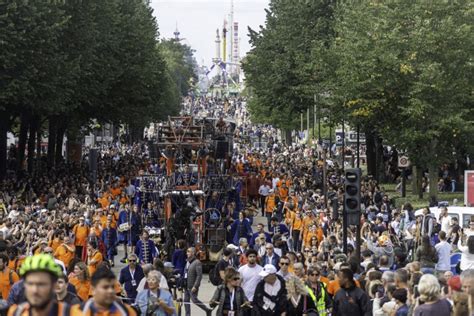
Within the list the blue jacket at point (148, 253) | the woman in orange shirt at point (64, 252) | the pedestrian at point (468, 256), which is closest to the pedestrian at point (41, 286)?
the pedestrian at point (468, 256)

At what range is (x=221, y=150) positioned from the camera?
37.2 m

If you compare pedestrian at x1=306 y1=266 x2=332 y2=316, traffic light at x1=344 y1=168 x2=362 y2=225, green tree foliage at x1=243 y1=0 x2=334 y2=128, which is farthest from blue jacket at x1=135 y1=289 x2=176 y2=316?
green tree foliage at x1=243 y1=0 x2=334 y2=128

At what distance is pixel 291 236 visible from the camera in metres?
33.7

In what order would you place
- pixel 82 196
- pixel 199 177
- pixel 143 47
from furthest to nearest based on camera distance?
A: pixel 143 47
pixel 82 196
pixel 199 177

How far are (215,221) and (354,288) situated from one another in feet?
52.7

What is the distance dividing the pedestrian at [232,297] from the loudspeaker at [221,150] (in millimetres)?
18984

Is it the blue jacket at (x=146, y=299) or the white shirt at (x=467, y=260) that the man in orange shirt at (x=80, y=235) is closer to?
the white shirt at (x=467, y=260)

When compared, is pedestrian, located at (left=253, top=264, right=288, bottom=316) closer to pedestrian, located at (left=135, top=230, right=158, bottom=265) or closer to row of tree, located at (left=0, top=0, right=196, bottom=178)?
pedestrian, located at (left=135, top=230, right=158, bottom=265)

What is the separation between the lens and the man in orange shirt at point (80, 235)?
96.9 feet

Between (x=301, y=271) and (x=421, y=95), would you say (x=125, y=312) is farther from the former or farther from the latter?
(x=421, y=95)

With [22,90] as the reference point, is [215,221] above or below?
below

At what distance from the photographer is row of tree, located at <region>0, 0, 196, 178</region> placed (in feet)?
168

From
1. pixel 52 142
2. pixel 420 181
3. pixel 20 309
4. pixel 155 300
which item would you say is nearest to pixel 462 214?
pixel 155 300

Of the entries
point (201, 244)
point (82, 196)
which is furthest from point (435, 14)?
point (201, 244)
